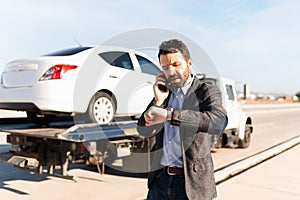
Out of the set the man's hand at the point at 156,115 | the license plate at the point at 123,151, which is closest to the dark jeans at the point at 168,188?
the man's hand at the point at 156,115

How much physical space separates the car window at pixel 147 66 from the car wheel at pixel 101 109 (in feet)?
3.31

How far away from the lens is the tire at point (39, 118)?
596 cm

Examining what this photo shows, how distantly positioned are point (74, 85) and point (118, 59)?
1233 mm

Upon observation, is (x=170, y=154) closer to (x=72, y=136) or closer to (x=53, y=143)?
(x=72, y=136)

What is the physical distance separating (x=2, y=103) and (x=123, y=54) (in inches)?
88.7

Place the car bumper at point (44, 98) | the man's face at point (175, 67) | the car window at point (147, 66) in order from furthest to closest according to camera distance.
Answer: the car window at point (147, 66) → the car bumper at point (44, 98) → the man's face at point (175, 67)

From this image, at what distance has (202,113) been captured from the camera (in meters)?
1.83

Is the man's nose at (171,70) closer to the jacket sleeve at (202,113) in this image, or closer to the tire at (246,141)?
the jacket sleeve at (202,113)

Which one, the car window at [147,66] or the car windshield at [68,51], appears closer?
the car windshield at [68,51]

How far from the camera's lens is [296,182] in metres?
5.45

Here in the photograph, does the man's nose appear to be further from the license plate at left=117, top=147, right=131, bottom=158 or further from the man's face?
the license plate at left=117, top=147, right=131, bottom=158

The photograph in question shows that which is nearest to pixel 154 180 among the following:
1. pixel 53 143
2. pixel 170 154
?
pixel 170 154

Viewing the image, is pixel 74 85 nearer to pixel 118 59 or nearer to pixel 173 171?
pixel 118 59

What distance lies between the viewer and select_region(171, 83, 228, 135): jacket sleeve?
1.79m
